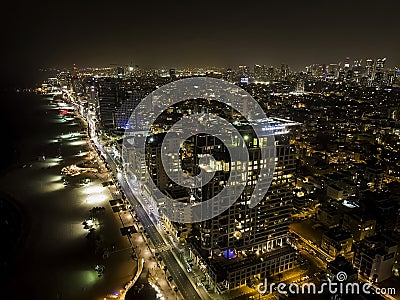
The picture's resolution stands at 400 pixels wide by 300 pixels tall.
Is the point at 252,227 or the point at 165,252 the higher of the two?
the point at 252,227

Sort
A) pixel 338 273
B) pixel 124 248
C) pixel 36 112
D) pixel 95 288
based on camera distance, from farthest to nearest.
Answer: pixel 36 112 → pixel 124 248 → pixel 95 288 → pixel 338 273

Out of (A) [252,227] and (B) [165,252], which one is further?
(B) [165,252]

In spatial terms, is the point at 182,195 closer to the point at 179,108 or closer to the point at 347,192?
the point at 347,192

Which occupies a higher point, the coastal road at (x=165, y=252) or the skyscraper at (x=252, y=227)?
the skyscraper at (x=252, y=227)

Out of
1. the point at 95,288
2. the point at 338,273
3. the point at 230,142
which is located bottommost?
the point at 95,288

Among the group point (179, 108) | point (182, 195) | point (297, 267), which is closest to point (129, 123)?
point (179, 108)

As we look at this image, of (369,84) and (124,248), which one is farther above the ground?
(369,84)

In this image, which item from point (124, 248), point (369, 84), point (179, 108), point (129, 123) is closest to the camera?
point (124, 248)

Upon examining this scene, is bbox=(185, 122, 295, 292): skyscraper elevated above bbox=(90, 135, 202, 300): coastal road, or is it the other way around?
bbox=(185, 122, 295, 292): skyscraper

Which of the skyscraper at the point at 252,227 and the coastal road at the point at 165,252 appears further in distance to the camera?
the skyscraper at the point at 252,227

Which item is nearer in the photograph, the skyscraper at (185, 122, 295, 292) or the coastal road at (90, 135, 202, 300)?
the coastal road at (90, 135, 202, 300)

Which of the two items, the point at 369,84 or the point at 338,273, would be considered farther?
the point at 369,84
